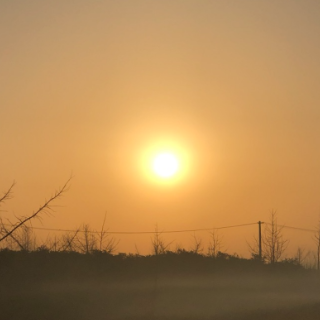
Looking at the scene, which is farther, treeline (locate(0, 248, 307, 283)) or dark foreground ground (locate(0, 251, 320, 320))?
treeline (locate(0, 248, 307, 283))

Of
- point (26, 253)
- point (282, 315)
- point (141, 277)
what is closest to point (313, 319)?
point (282, 315)

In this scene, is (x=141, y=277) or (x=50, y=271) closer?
(x=50, y=271)

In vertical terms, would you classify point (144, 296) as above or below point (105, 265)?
below

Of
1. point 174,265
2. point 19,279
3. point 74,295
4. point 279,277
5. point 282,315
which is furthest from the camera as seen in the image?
point 279,277

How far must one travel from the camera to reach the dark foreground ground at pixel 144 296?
21.1m

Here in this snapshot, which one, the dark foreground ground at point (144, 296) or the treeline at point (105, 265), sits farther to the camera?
the treeline at point (105, 265)

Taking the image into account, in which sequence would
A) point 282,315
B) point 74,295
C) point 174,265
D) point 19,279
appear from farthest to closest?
point 174,265 → point 282,315 → point 74,295 → point 19,279

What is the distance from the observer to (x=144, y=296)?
1097 inches

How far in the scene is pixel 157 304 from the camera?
2764 cm

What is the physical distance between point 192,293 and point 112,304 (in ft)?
24.6

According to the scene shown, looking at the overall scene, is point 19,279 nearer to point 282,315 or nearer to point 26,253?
point 26,253

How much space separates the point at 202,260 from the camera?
122ft

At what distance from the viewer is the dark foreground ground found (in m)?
21.1

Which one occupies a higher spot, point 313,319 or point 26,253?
point 26,253
